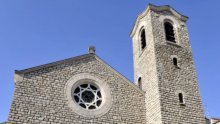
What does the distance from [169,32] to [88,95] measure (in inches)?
248

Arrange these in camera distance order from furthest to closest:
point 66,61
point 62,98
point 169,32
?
point 169,32 < point 66,61 < point 62,98

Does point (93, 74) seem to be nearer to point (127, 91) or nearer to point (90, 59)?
point (90, 59)

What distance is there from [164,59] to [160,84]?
1.69 metres

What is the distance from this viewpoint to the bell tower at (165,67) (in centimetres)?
1487

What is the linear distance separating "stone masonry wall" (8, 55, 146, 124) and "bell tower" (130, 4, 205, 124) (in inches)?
36.0

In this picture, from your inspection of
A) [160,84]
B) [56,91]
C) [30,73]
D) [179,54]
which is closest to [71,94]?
[56,91]

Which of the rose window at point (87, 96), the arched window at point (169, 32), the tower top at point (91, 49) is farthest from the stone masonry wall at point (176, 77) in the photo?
the tower top at point (91, 49)

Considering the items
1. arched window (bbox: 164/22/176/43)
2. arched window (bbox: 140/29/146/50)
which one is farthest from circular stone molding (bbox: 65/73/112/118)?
arched window (bbox: 164/22/176/43)

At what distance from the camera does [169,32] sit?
59.9ft

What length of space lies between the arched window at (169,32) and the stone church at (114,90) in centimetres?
18

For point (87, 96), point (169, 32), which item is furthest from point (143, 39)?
point (87, 96)

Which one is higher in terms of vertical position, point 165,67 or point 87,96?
point 165,67

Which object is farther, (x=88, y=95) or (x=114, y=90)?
(x=114, y=90)

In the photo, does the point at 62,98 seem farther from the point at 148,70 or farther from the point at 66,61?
the point at 148,70
